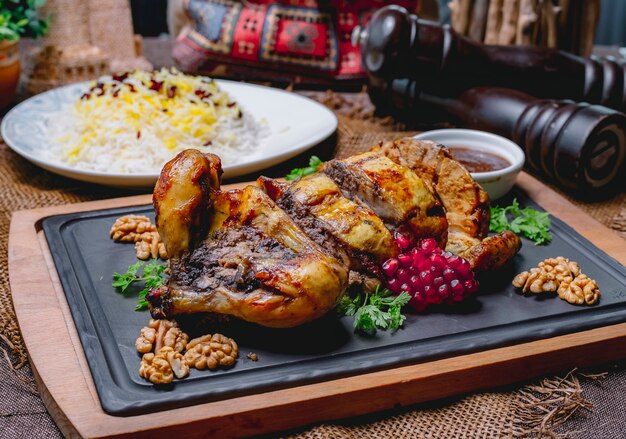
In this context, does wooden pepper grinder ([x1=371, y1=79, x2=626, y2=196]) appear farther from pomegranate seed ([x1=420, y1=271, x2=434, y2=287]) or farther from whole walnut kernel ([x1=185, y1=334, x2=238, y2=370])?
whole walnut kernel ([x1=185, y1=334, x2=238, y2=370])

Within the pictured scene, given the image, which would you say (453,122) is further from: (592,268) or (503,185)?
(592,268)

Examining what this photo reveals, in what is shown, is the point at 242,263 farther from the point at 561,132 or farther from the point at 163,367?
the point at 561,132

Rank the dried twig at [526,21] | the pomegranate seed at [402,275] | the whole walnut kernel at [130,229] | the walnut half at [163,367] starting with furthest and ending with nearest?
the dried twig at [526,21] < the whole walnut kernel at [130,229] < the pomegranate seed at [402,275] < the walnut half at [163,367]

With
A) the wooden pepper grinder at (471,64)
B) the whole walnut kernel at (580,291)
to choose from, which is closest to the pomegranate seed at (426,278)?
the whole walnut kernel at (580,291)

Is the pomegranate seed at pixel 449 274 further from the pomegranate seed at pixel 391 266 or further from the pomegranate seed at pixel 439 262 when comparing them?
the pomegranate seed at pixel 391 266

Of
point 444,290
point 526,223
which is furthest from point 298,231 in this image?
point 526,223

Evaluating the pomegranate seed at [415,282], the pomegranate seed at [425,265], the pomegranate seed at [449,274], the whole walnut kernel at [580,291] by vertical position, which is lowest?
the whole walnut kernel at [580,291]

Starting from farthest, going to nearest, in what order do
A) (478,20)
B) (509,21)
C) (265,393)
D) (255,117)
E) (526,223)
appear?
(478,20) → (509,21) → (255,117) → (526,223) → (265,393)
